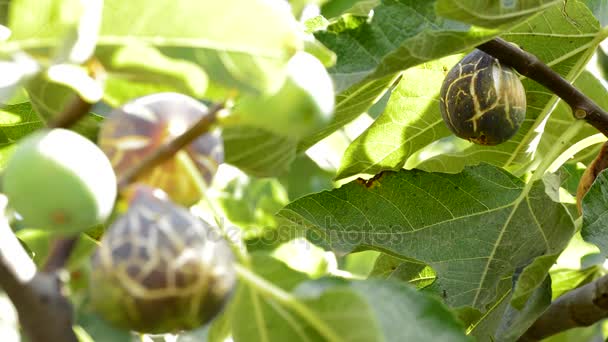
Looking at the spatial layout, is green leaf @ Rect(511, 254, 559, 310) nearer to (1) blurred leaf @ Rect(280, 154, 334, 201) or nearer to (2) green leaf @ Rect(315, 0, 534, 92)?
(2) green leaf @ Rect(315, 0, 534, 92)

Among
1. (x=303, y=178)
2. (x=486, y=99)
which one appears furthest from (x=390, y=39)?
(x=303, y=178)

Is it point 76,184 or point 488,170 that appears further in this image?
point 488,170

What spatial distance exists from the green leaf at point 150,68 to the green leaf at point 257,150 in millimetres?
81

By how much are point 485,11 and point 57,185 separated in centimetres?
80

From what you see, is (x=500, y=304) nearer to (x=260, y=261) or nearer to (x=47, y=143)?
(x=260, y=261)

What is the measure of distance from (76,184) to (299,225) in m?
1.07

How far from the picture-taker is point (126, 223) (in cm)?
87

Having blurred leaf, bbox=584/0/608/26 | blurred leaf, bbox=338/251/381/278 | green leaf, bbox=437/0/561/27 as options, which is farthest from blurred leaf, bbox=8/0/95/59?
blurred leaf, bbox=338/251/381/278

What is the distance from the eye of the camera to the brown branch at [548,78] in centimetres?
176

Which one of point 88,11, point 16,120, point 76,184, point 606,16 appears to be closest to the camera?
point 76,184

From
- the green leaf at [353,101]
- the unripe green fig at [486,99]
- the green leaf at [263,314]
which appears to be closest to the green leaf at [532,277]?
the unripe green fig at [486,99]

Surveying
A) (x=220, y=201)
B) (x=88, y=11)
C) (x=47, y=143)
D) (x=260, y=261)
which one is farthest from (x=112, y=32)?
(x=220, y=201)

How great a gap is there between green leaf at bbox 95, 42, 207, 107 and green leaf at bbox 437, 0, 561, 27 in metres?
0.51

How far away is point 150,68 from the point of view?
101 cm
